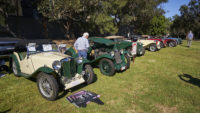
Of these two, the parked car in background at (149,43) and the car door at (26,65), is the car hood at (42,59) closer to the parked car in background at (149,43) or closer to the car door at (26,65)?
the car door at (26,65)

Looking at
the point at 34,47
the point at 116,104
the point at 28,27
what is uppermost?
the point at 28,27

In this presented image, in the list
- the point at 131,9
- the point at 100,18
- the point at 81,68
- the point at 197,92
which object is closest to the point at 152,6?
the point at 131,9

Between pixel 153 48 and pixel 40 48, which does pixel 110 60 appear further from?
pixel 153 48

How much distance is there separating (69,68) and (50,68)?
56cm

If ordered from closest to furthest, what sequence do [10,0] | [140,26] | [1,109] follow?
[1,109] → [10,0] → [140,26]

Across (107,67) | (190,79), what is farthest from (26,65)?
(190,79)

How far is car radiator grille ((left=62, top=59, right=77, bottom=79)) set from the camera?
374 cm

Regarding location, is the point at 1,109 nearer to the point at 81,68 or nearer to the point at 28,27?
the point at 81,68

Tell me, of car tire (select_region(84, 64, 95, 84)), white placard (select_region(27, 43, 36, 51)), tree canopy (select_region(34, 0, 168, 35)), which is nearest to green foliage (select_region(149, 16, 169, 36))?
tree canopy (select_region(34, 0, 168, 35))

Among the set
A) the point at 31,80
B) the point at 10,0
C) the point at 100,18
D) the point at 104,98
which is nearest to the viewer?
the point at 104,98

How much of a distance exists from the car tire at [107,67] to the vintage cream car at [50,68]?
1.21 metres

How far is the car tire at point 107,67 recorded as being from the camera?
524cm

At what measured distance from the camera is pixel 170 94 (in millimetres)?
4020

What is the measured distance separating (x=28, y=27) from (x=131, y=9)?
14.0 m
